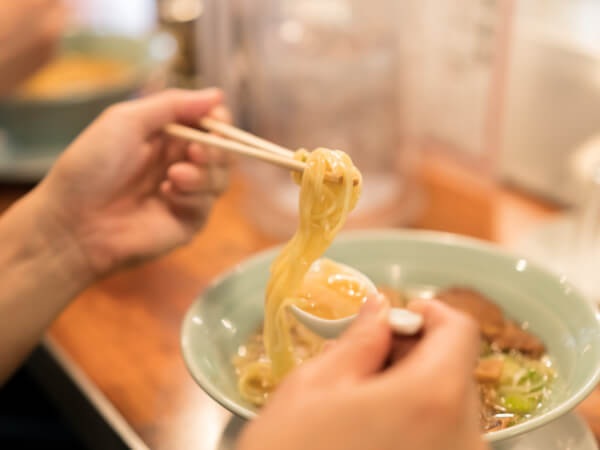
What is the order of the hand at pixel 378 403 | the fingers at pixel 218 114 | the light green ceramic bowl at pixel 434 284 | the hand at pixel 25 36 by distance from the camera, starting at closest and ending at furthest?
the hand at pixel 378 403, the light green ceramic bowl at pixel 434 284, the fingers at pixel 218 114, the hand at pixel 25 36

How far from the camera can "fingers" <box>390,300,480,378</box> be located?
1.77 ft

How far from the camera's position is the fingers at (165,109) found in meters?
1.02

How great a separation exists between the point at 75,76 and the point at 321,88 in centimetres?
70

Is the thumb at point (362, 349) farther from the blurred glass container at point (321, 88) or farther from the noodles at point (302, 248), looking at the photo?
the blurred glass container at point (321, 88)

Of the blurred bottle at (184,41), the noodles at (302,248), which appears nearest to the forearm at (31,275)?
the noodles at (302,248)

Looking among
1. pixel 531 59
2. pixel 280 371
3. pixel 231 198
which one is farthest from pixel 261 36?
pixel 280 371

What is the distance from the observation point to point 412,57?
1.38 metres

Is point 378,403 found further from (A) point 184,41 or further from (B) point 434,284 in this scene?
(A) point 184,41

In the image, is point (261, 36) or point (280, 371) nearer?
point (280, 371)

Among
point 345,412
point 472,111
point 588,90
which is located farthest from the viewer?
point 472,111

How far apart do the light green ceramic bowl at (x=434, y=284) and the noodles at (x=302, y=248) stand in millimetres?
44

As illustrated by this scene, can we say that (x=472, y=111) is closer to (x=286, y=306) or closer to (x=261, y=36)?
(x=261, y=36)

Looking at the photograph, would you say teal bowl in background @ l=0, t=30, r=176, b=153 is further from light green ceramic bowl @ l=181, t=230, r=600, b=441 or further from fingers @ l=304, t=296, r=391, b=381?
fingers @ l=304, t=296, r=391, b=381

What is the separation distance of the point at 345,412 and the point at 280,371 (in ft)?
1.09
